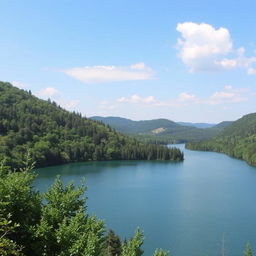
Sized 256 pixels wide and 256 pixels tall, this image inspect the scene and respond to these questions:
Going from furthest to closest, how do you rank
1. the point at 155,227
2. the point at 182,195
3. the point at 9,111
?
the point at 9,111, the point at 182,195, the point at 155,227

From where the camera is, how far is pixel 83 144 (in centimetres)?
13575

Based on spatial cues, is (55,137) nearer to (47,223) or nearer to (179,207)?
(179,207)

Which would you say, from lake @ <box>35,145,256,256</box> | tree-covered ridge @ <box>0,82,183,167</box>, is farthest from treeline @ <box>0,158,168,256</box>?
tree-covered ridge @ <box>0,82,183,167</box>

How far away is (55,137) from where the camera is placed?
5212 inches

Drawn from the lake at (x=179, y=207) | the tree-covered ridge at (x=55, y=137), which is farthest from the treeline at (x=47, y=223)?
the tree-covered ridge at (x=55, y=137)

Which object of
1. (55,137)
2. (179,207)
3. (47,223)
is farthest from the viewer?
(55,137)

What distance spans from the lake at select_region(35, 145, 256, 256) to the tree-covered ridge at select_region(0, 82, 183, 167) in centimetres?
2185

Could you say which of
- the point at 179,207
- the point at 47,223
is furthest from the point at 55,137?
the point at 47,223

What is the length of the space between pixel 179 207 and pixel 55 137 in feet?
275

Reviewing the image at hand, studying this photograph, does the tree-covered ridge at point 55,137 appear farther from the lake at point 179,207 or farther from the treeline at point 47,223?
the treeline at point 47,223

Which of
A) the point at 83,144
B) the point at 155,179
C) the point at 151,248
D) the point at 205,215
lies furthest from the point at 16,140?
the point at 151,248

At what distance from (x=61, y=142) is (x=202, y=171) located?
5588 centimetres

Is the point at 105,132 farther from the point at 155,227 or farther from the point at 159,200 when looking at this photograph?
the point at 155,227

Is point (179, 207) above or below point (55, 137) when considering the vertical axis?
below
